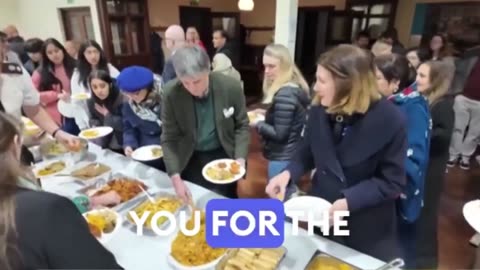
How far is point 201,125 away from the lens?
153 centimetres

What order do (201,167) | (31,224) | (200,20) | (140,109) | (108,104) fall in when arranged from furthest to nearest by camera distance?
(200,20), (108,104), (140,109), (201,167), (31,224)

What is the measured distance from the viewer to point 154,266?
Answer: 0.98 meters

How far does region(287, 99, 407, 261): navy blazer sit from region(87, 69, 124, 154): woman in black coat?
51.0 inches

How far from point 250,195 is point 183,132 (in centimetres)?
145

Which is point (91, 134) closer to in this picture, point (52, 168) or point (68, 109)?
point (52, 168)

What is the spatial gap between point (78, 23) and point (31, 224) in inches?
231

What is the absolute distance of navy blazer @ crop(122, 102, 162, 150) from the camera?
179 centimetres

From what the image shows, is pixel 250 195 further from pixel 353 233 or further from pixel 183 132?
pixel 353 233

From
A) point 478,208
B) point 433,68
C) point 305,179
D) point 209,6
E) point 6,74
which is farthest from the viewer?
point 209,6

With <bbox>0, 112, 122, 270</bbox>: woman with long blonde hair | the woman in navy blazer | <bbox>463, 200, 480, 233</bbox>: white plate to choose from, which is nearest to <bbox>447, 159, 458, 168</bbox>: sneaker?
<bbox>463, 200, 480, 233</bbox>: white plate

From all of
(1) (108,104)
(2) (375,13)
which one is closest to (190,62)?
(1) (108,104)

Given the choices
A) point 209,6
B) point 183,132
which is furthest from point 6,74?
point 209,6

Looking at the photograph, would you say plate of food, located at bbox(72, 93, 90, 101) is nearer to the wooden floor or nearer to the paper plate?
the paper plate

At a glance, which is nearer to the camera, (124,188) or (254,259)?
(254,259)
